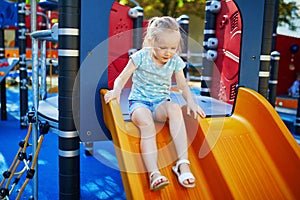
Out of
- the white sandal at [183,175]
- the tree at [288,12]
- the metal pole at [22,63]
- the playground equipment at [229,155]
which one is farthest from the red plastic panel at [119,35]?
the tree at [288,12]

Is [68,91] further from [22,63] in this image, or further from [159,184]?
[22,63]

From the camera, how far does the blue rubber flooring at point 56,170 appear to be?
2.99m

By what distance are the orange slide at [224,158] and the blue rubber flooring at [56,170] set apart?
1.00 meters

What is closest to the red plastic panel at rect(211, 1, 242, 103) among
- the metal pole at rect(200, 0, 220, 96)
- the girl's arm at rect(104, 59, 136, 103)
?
the metal pole at rect(200, 0, 220, 96)

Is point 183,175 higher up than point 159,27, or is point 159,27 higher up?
point 159,27

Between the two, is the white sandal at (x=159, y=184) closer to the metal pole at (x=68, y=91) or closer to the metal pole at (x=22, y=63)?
the metal pole at (x=68, y=91)

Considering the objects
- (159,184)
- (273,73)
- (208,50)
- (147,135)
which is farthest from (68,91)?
(273,73)

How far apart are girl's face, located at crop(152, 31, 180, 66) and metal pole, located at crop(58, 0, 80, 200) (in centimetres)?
56

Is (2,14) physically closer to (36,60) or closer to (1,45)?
(1,45)

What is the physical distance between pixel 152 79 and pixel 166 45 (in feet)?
0.96

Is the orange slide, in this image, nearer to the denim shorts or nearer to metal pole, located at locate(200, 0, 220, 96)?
the denim shorts

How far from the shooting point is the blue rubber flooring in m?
2.99

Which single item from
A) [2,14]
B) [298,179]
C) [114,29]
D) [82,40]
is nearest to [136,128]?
[82,40]

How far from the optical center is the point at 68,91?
2.27m
